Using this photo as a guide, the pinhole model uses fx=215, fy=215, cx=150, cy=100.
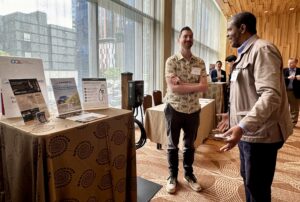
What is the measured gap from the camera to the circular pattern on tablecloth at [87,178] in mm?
1117

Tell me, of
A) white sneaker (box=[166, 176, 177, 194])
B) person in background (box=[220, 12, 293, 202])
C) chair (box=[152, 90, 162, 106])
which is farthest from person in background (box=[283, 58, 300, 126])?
person in background (box=[220, 12, 293, 202])

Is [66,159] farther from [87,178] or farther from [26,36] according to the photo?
[26,36]

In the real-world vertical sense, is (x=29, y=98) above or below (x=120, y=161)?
above

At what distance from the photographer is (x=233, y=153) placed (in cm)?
303

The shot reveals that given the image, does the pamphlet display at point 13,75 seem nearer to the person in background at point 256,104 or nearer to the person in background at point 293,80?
the person in background at point 256,104

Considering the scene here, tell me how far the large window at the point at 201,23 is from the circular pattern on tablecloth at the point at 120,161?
4.22 m

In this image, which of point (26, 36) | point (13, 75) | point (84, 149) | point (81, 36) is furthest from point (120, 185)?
point (81, 36)

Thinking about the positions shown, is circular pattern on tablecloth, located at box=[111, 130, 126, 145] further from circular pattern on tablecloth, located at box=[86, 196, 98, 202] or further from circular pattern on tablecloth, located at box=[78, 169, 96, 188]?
circular pattern on tablecloth, located at box=[86, 196, 98, 202]

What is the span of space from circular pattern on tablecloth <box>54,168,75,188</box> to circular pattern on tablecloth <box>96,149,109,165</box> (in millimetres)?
176

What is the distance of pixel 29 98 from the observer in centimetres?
112

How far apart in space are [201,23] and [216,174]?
5.88 meters

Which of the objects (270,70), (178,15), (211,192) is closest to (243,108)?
(270,70)

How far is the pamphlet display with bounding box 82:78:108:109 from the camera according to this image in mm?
1400

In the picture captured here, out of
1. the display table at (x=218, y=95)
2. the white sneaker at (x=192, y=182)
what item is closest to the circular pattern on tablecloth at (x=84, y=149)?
the white sneaker at (x=192, y=182)
